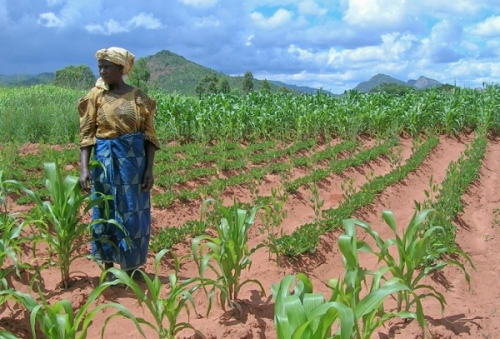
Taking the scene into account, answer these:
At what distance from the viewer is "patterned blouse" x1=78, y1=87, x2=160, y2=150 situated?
4129 mm

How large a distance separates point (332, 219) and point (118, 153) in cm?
294

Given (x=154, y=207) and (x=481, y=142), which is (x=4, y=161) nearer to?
(x=154, y=207)

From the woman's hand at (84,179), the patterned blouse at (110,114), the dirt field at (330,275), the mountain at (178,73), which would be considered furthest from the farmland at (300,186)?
the mountain at (178,73)

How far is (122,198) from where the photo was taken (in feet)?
13.7

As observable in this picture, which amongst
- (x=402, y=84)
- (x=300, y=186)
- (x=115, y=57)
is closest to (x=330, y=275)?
(x=115, y=57)

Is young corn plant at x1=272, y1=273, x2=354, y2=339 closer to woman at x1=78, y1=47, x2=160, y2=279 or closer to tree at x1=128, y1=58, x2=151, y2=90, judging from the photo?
woman at x1=78, y1=47, x2=160, y2=279

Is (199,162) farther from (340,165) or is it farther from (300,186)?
(340,165)

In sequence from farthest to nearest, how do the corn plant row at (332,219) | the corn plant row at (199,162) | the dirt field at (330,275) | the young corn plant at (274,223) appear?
1. the corn plant row at (199,162)
2. the corn plant row at (332,219)
3. the young corn plant at (274,223)
4. the dirt field at (330,275)

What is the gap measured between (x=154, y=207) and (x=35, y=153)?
3.63 metres

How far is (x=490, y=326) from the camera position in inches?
154

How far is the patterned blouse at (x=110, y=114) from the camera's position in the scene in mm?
4129

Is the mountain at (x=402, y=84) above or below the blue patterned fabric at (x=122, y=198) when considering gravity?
above

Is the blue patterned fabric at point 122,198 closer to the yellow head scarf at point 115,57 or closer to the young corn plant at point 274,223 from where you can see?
the yellow head scarf at point 115,57

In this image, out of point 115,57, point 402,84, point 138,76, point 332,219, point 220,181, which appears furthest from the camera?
point 402,84
